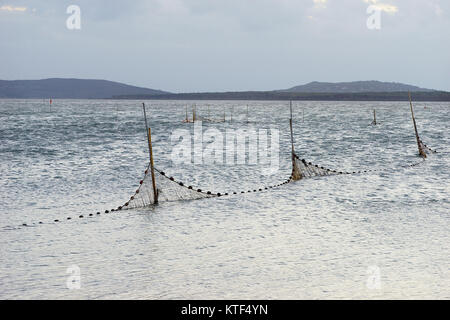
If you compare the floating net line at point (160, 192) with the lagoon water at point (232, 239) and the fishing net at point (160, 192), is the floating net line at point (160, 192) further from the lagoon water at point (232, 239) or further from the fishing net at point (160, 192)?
the lagoon water at point (232, 239)

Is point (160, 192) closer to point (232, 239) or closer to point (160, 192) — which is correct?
point (160, 192)

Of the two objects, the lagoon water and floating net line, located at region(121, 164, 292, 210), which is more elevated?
floating net line, located at region(121, 164, 292, 210)

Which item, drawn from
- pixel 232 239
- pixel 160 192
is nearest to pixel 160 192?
pixel 160 192

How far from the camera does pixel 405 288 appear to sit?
7.60 metres

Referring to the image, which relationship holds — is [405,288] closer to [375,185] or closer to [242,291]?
[242,291]

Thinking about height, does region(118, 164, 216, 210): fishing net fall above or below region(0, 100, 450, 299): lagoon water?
above

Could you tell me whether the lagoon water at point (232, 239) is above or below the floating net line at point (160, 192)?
below

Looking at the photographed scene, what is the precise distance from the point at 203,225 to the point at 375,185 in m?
8.83

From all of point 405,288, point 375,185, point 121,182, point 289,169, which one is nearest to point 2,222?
point 121,182

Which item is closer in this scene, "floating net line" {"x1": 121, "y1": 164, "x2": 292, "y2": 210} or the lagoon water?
the lagoon water

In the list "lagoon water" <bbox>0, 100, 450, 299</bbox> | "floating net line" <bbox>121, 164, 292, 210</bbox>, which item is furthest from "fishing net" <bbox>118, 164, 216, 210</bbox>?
"lagoon water" <bbox>0, 100, 450, 299</bbox>

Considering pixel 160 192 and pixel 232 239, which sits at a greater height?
pixel 160 192

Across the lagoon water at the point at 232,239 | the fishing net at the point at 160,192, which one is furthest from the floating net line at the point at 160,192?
the lagoon water at the point at 232,239

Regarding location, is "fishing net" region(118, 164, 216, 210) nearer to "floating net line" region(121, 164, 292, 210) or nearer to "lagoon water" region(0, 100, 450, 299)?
"floating net line" region(121, 164, 292, 210)
